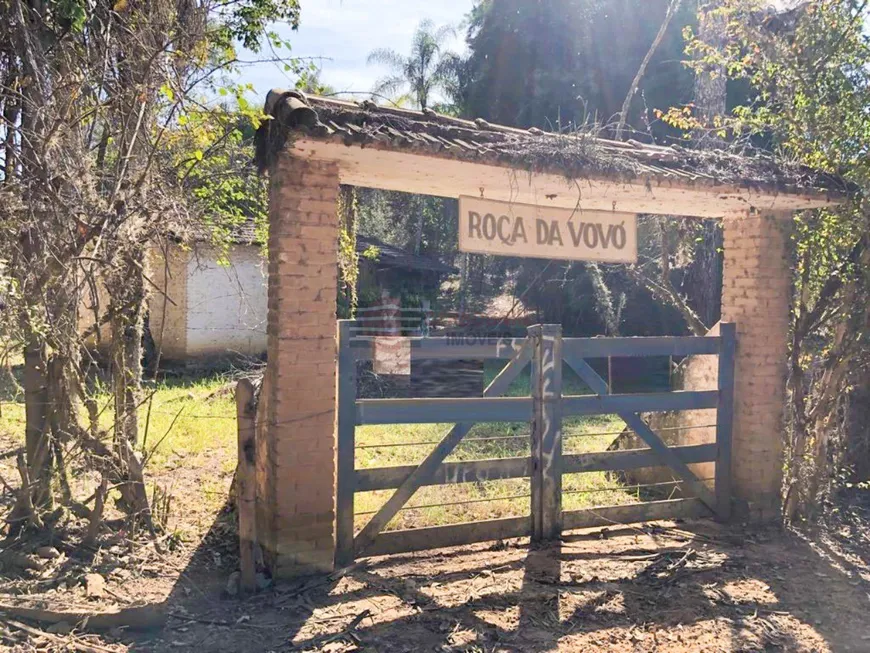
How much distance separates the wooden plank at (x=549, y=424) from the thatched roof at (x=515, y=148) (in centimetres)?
134

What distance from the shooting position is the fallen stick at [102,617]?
3787 mm

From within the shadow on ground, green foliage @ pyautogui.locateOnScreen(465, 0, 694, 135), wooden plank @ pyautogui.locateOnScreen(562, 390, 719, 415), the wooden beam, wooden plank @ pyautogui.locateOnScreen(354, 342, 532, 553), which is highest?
green foliage @ pyautogui.locateOnScreen(465, 0, 694, 135)

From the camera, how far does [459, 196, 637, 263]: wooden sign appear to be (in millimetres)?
5191

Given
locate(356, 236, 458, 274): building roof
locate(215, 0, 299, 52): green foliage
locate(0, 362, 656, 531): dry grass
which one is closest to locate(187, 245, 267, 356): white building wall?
locate(356, 236, 458, 274): building roof

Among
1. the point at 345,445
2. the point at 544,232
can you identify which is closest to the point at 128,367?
the point at 345,445

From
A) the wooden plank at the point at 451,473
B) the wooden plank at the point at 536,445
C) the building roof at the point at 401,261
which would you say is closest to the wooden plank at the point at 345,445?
the wooden plank at the point at 451,473

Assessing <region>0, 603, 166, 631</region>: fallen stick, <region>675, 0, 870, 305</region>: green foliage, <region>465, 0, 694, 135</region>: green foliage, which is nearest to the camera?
<region>0, 603, 166, 631</region>: fallen stick

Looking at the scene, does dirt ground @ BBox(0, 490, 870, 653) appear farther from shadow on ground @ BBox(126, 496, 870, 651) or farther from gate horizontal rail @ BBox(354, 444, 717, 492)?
gate horizontal rail @ BBox(354, 444, 717, 492)

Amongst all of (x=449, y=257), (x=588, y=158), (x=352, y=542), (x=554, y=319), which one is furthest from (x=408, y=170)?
(x=449, y=257)

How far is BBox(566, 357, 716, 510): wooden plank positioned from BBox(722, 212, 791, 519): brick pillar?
16.0 inches

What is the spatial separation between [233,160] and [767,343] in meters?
5.42

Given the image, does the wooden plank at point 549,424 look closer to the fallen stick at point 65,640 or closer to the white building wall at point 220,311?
the fallen stick at point 65,640

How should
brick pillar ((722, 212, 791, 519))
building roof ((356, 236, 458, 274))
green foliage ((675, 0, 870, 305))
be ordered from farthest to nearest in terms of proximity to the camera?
building roof ((356, 236, 458, 274))
brick pillar ((722, 212, 791, 519))
green foliage ((675, 0, 870, 305))

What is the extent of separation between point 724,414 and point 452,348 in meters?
2.72
